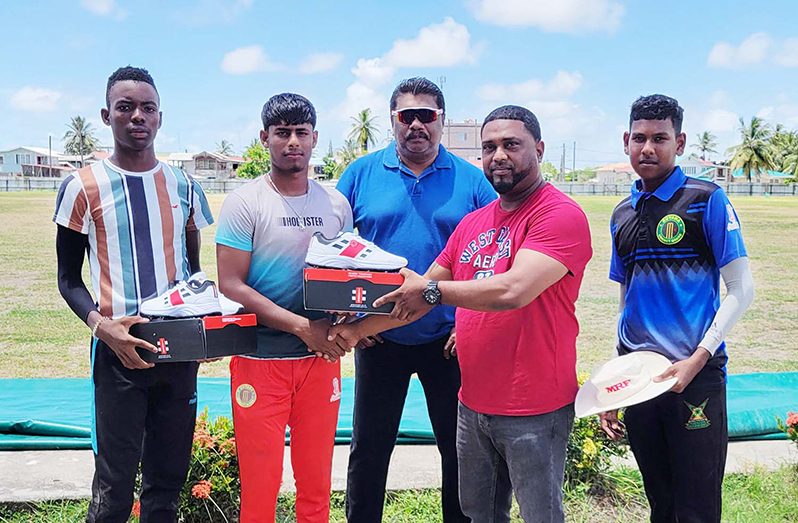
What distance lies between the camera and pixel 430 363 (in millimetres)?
3564

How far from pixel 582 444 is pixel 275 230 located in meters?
2.34

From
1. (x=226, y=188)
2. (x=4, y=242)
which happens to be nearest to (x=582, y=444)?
(x=4, y=242)

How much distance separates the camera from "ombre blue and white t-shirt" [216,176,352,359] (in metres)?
3.13

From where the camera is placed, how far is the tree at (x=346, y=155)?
7956 centimetres

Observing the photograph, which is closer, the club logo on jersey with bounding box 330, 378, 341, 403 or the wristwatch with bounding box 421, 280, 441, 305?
the wristwatch with bounding box 421, 280, 441, 305

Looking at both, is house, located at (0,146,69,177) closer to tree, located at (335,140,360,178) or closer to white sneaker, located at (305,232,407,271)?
tree, located at (335,140,360,178)

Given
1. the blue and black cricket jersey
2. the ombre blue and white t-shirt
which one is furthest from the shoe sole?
the blue and black cricket jersey

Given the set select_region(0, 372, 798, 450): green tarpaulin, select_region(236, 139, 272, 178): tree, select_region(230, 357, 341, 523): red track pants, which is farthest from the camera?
select_region(236, 139, 272, 178): tree

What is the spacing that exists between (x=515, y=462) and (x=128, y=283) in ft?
5.85

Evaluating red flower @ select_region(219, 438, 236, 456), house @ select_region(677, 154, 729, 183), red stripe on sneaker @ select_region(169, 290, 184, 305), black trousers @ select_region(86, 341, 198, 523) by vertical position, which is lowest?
red flower @ select_region(219, 438, 236, 456)

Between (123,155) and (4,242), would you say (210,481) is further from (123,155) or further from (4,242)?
(4,242)

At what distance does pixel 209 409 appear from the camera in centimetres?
564

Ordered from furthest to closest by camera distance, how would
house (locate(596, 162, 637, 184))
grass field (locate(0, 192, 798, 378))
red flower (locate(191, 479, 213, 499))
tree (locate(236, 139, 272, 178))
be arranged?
house (locate(596, 162, 637, 184)) → tree (locate(236, 139, 272, 178)) → grass field (locate(0, 192, 798, 378)) → red flower (locate(191, 479, 213, 499))

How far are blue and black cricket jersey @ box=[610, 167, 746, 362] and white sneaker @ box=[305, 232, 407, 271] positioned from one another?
3.47ft
